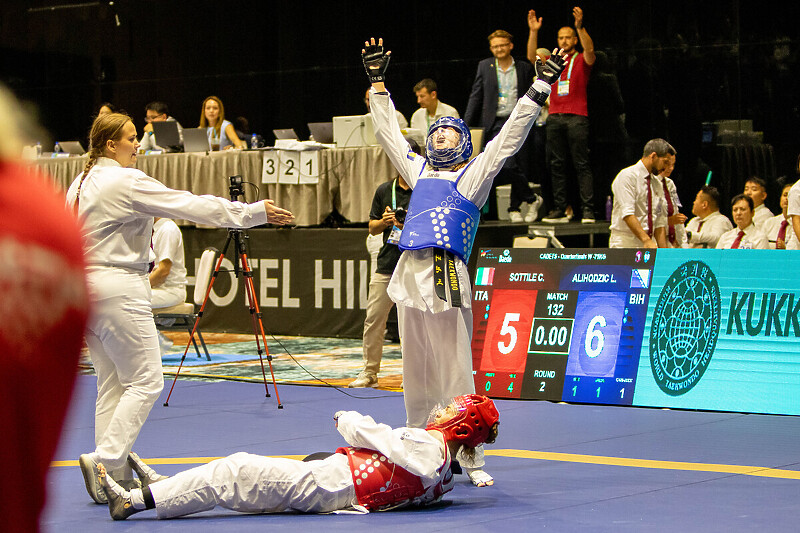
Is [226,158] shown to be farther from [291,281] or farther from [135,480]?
[135,480]

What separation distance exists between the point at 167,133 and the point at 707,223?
8001mm

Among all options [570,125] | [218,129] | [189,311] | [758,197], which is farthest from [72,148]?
[758,197]

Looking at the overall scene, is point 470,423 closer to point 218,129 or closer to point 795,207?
point 795,207

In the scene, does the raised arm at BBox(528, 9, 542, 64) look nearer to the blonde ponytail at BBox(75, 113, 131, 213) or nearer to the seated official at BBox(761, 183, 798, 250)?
the seated official at BBox(761, 183, 798, 250)

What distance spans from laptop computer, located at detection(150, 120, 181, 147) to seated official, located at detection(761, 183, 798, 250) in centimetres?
850

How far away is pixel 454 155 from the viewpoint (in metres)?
6.41

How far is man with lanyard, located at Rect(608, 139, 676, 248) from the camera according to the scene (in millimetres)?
10125

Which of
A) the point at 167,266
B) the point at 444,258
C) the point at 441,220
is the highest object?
the point at 441,220

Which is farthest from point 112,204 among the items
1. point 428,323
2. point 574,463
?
point 574,463

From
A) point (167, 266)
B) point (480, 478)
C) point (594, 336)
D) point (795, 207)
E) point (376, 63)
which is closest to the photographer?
point (480, 478)

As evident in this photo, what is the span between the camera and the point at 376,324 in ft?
32.6

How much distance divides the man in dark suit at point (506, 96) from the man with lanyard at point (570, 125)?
0.30 meters

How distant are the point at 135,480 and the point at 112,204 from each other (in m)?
1.53

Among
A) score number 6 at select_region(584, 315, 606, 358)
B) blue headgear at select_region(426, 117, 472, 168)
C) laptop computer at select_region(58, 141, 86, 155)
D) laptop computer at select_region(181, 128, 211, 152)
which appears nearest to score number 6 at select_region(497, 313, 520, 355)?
score number 6 at select_region(584, 315, 606, 358)
